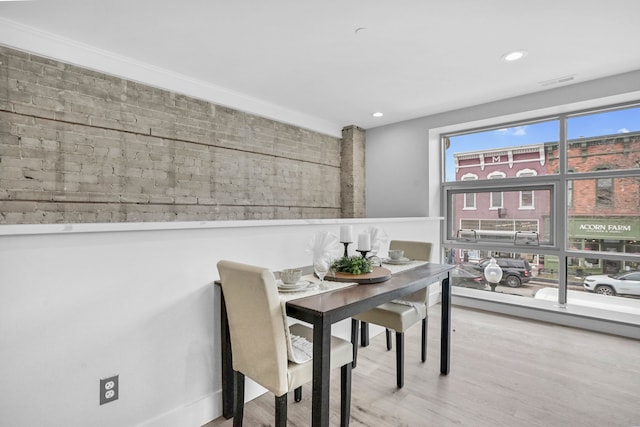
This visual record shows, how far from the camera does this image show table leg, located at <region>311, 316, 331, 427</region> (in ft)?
4.60

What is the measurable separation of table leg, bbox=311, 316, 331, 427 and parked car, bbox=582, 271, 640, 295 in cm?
355

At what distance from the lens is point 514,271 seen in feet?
13.2

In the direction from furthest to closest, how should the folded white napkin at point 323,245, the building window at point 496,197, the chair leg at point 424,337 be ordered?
1. the building window at point 496,197
2. the chair leg at point 424,337
3. the folded white napkin at point 323,245

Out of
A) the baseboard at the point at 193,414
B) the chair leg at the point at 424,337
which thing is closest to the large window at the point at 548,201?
the chair leg at the point at 424,337

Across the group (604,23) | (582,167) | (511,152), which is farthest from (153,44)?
(582,167)

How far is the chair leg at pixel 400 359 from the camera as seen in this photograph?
2.17m

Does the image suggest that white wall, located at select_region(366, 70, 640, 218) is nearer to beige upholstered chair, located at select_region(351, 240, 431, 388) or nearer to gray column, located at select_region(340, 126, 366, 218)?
gray column, located at select_region(340, 126, 366, 218)

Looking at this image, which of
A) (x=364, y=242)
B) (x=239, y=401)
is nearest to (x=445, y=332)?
(x=364, y=242)

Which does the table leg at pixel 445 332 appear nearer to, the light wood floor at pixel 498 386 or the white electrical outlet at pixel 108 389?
the light wood floor at pixel 498 386

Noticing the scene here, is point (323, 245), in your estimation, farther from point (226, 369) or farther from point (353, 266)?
point (226, 369)

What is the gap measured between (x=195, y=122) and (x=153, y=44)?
2.71 ft

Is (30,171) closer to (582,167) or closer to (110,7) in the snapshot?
(110,7)

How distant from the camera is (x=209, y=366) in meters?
1.89

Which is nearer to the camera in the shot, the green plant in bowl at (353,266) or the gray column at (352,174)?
the green plant in bowl at (353,266)
